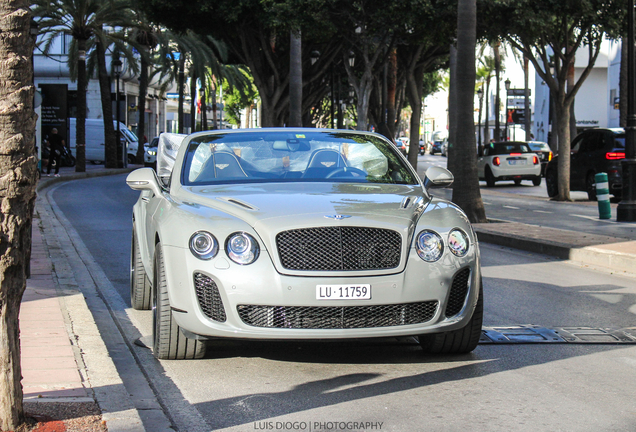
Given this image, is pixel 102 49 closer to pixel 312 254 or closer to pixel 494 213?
pixel 494 213

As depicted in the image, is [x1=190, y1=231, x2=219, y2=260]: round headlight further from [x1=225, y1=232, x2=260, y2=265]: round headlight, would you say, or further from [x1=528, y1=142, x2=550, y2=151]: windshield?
[x1=528, y1=142, x2=550, y2=151]: windshield

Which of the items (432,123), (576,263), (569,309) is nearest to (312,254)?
Result: (569,309)

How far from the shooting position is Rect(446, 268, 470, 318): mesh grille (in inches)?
215

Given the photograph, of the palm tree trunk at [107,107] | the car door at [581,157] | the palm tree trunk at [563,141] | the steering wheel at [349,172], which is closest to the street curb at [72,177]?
the palm tree trunk at [107,107]

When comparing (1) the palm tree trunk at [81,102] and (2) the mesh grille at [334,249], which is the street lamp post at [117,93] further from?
(2) the mesh grille at [334,249]

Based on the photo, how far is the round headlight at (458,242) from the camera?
215 inches

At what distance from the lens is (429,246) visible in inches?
212

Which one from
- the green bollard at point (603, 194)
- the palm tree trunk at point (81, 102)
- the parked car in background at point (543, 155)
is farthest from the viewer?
the parked car in background at point (543, 155)

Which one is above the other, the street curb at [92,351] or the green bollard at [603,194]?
the green bollard at [603,194]

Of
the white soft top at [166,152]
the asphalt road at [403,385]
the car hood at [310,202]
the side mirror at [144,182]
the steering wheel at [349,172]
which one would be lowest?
the asphalt road at [403,385]

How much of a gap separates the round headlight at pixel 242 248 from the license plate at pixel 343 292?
426 millimetres

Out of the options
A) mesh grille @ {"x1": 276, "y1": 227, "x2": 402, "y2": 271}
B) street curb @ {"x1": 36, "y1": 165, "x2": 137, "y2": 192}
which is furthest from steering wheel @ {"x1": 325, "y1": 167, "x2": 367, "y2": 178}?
street curb @ {"x1": 36, "y1": 165, "x2": 137, "y2": 192}

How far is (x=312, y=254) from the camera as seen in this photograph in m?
5.16

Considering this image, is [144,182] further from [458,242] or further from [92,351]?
[458,242]
